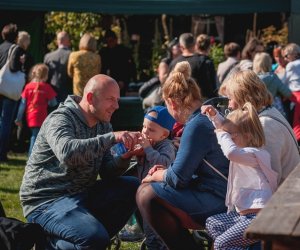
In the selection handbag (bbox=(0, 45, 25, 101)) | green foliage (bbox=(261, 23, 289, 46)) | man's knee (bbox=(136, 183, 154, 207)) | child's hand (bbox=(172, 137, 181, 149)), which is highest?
child's hand (bbox=(172, 137, 181, 149))

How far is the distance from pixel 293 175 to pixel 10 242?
1679 millimetres

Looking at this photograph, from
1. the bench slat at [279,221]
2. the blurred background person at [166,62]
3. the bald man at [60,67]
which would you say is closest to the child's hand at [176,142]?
the bench slat at [279,221]

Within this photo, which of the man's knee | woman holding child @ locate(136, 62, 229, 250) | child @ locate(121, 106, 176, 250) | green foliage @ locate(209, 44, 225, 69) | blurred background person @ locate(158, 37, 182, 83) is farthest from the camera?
green foliage @ locate(209, 44, 225, 69)

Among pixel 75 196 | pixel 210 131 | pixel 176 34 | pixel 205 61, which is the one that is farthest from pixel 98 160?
pixel 176 34

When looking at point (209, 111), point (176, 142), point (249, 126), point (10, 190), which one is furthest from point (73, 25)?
point (249, 126)

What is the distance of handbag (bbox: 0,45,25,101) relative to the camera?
11.3 metres

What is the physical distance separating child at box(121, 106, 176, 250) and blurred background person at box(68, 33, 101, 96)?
6.20 m

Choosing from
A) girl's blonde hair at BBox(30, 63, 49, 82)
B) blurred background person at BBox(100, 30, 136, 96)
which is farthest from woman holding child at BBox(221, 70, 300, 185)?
blurred background person at BBox(100, 30, 136, 96)

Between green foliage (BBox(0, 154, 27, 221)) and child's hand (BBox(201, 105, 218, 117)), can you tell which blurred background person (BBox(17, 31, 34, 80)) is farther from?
child's hand (BBox(201, 105, 218, 117))

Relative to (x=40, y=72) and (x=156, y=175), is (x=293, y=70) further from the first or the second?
(x=156, y=175)

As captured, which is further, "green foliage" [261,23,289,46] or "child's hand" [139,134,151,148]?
"green foliage" [261,23,289,46]

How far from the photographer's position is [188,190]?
5609 mm

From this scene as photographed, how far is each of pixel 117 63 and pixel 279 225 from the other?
10955 millimetres

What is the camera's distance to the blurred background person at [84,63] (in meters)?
12.2
